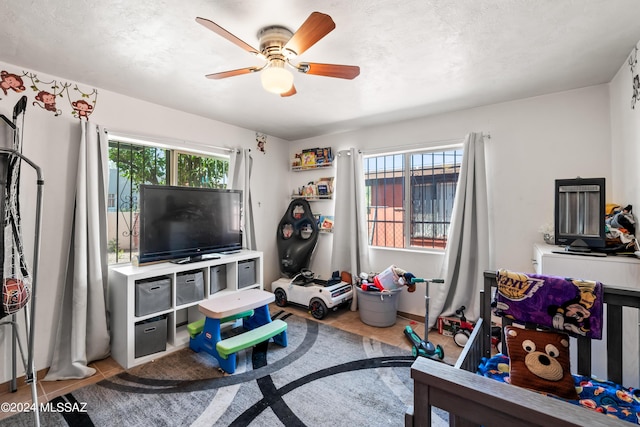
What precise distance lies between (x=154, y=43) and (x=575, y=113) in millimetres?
3282

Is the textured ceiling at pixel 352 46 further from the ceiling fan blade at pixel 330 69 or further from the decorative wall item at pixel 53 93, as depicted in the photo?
the ceiling fan blade at pixel 330 69

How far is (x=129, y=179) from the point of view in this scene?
8.87 ft

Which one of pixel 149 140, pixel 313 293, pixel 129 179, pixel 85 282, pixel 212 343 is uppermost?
pixel 149 140

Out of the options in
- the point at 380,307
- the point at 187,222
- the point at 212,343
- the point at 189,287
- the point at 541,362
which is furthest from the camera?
the point at 380,307

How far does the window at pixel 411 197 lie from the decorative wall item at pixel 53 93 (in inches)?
113

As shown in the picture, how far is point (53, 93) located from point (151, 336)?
2078mm

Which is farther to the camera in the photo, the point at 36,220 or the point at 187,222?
the point at 187,222

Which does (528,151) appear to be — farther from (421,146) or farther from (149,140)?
(149,140)

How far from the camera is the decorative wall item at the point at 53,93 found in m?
1.99

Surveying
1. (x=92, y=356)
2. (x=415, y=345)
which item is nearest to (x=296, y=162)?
(x=415, y=345)

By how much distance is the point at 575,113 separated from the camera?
2.38 meters

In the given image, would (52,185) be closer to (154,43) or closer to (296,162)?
(154,43)

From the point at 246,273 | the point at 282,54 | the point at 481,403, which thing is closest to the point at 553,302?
the point at 481,403

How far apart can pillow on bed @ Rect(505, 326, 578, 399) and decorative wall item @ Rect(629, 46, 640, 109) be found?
1.63 m
